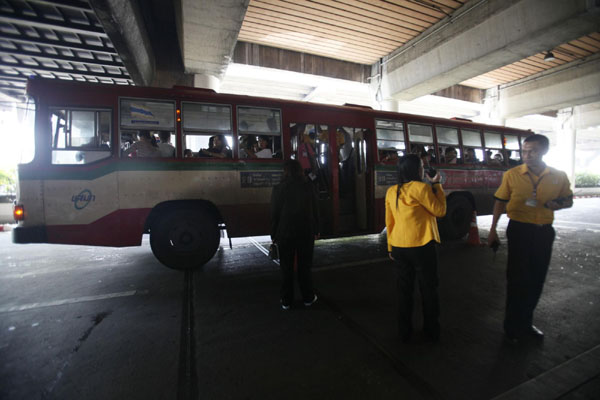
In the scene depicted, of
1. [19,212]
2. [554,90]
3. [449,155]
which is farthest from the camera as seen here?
[554,90]

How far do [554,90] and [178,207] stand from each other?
16.6m

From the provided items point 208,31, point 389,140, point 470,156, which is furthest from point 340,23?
point 470,156

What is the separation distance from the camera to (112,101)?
14.6ft

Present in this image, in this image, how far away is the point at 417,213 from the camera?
254cm

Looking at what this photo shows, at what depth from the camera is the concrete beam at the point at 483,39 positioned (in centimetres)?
664

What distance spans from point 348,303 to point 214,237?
8.41 feet

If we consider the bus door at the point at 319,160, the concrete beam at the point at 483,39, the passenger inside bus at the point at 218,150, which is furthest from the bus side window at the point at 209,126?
the concrete beam at the point at 483,39

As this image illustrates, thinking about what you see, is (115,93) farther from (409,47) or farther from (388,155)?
(409,47)

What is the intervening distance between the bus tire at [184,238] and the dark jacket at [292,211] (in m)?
1.88

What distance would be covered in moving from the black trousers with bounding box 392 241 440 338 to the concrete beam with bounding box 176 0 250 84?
595 centimetres

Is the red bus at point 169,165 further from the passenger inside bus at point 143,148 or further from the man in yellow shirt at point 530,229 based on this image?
the man in yellow shirt at point 530,229

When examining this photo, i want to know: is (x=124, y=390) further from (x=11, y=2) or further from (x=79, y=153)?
(x=11, y=2)

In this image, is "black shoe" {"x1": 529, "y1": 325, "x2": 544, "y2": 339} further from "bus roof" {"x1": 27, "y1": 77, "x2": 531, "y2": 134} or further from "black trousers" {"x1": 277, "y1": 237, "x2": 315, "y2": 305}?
"bus roof" {"x1": 27, "y1": 77, "x2": 531, "y2": 134}

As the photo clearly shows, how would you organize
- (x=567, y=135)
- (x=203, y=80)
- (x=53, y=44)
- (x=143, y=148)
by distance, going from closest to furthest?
1. (x=143, y=148)
2. (x=53, y=44)
3. (x=203, y=80)
4. (x=567, y=135)
